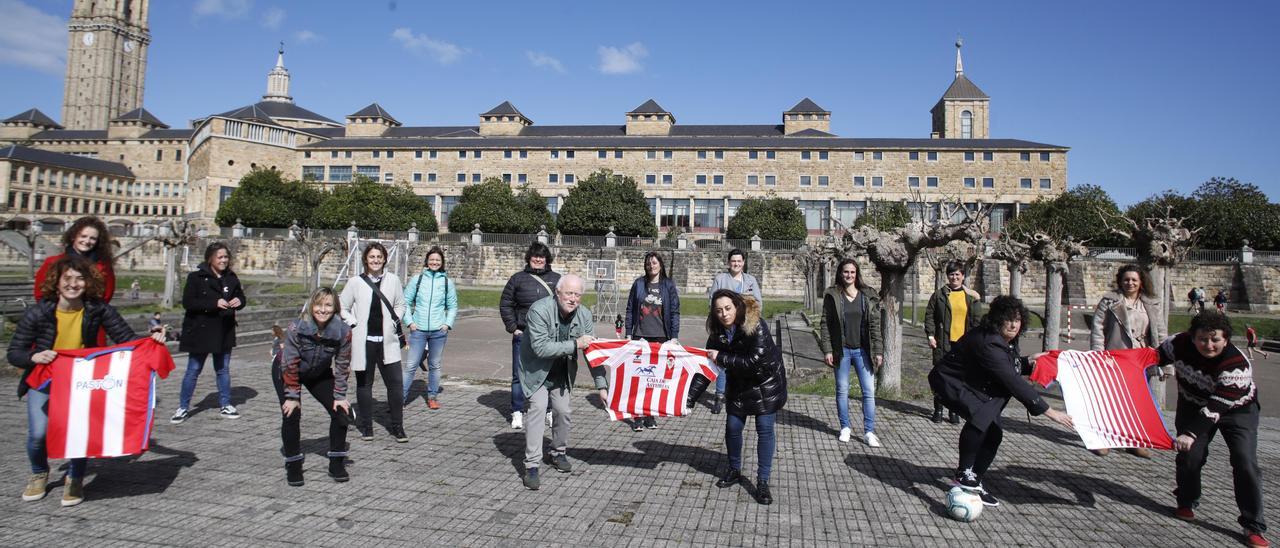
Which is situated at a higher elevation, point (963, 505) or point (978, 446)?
point (978, 446)

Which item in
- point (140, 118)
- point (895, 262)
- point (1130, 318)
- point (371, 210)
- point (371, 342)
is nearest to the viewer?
point (371, 342)

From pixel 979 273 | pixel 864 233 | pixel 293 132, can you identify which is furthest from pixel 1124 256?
pixel 293 132

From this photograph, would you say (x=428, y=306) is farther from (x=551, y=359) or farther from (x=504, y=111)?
(x=504, y=111)

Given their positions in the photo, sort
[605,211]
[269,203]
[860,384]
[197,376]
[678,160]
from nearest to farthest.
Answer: [860,384]
[197,376]
[605,211]
[269,203]
[678,160]

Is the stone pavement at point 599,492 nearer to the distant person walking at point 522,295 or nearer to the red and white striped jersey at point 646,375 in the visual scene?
the distant person walking at point 522,295

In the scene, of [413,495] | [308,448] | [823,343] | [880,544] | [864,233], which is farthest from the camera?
[864,233]

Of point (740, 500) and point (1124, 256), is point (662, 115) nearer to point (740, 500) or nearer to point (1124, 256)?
point (1124, 256)

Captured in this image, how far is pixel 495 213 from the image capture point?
1917 inches

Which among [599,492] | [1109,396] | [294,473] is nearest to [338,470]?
[294,473]

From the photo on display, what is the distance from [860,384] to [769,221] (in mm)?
43595

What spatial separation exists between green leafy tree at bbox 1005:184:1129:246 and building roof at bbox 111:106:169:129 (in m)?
109

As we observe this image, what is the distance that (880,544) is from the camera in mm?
3750

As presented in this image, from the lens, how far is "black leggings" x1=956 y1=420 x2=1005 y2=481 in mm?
4211

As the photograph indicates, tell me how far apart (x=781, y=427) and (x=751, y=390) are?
7.56 ft
